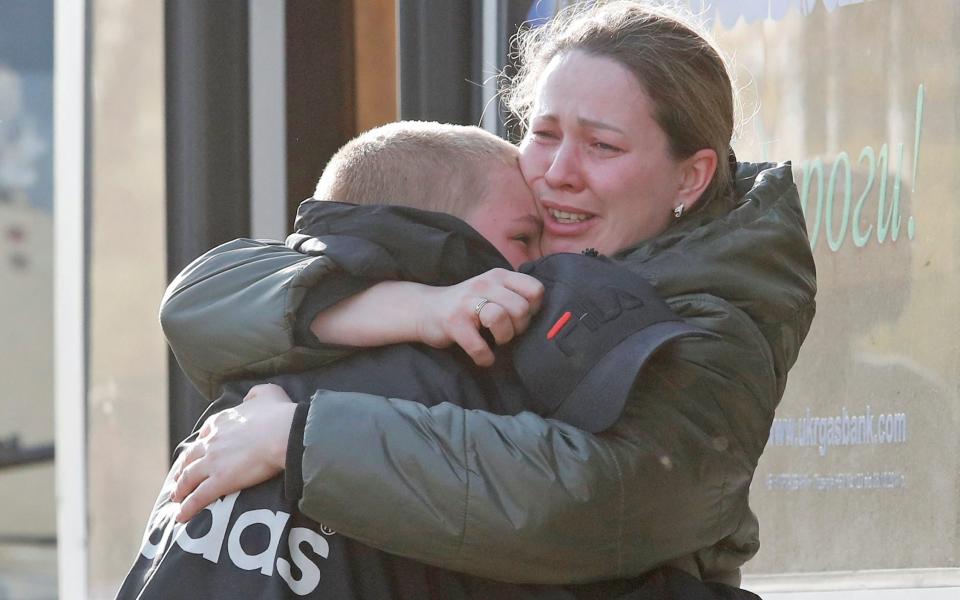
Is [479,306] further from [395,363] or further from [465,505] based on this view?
[465,505]

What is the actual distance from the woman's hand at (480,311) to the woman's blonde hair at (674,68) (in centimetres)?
46

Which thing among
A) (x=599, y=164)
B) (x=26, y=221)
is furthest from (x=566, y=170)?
(x=26, y=221)

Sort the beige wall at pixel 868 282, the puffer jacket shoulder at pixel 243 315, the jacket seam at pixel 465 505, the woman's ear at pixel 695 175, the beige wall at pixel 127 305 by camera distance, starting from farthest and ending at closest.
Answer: the beige wall at pixel 127 305
the beige wall at pixel 868 282
the woman's ear at pixel 695 175
the puffer jacket shoulder at pixel 243 315
the jacket seam at pixel 465 505

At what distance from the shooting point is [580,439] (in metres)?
1.71

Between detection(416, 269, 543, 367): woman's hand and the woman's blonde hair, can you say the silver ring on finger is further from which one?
the woman's blonde hair

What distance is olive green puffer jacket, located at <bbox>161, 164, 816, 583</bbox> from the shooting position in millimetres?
1686

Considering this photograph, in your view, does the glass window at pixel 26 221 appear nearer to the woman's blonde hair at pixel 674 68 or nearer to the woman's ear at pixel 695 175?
the woman's blonde hair at pixel 674 68

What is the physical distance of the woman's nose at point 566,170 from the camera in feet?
7.04

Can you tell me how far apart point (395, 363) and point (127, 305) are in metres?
2.65

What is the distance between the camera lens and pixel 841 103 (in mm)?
3301

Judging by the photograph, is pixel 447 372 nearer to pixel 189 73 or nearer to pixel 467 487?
pixel 467 487

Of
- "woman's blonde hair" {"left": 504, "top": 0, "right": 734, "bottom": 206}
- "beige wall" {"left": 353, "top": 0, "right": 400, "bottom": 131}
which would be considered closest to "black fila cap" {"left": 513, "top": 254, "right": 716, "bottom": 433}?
"woman's blonde hair" {"left": 504, "top": 0, "right": 734, "bottom": 206}

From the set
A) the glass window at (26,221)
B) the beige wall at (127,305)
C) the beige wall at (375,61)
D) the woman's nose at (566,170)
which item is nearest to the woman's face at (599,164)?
the woman's nose at (566,170)

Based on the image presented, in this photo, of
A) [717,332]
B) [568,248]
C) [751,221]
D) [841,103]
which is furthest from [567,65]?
[841,103]
